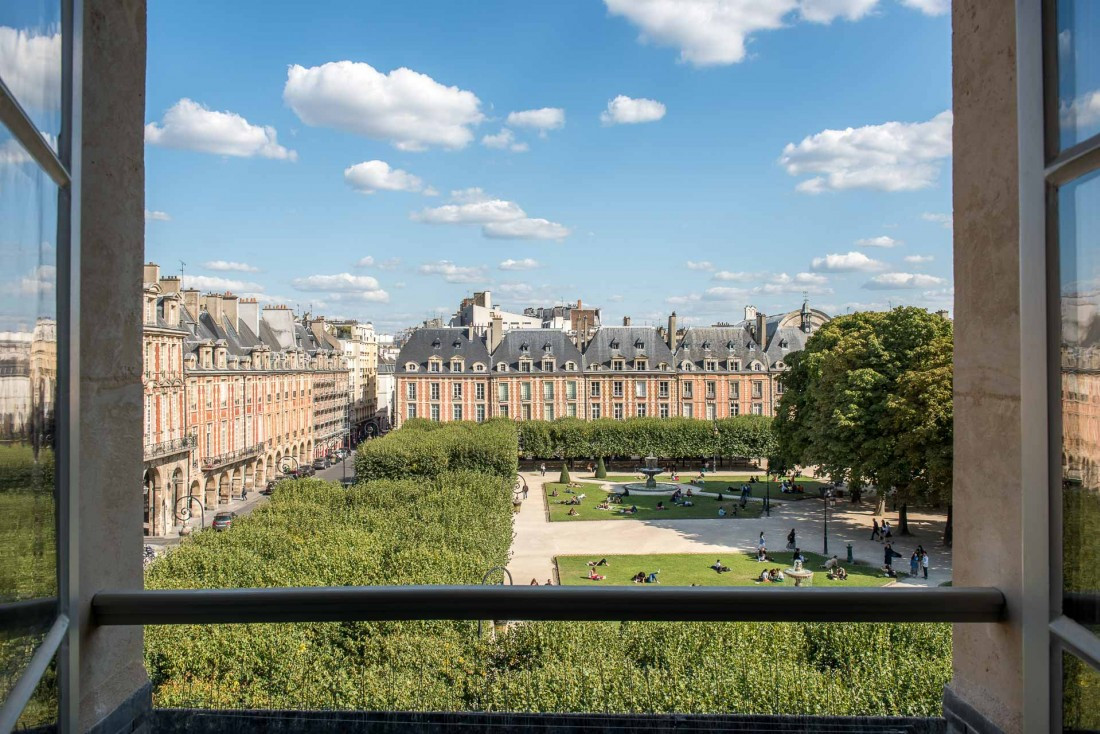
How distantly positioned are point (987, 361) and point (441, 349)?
52244 millimetres

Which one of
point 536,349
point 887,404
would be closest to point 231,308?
point 536,349

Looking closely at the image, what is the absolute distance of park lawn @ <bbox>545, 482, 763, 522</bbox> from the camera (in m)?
32.0

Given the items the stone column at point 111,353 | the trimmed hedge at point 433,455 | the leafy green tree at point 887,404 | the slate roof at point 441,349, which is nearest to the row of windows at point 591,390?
the slate roof at point 441,349

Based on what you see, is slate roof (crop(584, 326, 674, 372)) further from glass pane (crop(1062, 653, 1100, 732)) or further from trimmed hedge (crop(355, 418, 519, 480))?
glass pane (crop(1062, 653, 1100, 732))

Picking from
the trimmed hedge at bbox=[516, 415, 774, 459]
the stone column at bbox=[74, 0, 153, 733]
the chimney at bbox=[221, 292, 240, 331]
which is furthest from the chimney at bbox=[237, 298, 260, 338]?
the stone column at bbox=[74, 0, 153, 733]

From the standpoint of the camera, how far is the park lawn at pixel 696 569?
2120cm

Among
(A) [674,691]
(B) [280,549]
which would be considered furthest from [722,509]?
(A) [674,691]

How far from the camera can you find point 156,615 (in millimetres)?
2197

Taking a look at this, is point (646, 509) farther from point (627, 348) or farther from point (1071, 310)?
point (1071, 310)

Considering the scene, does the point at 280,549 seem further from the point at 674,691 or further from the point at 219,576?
the point at 674,691

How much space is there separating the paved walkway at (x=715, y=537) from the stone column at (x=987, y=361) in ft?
64.2

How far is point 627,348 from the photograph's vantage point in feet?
178

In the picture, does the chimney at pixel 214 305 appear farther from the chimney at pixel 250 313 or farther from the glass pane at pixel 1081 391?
the glass pane at pixel 1081 391

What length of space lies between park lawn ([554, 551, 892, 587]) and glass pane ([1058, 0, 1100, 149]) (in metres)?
19.4
